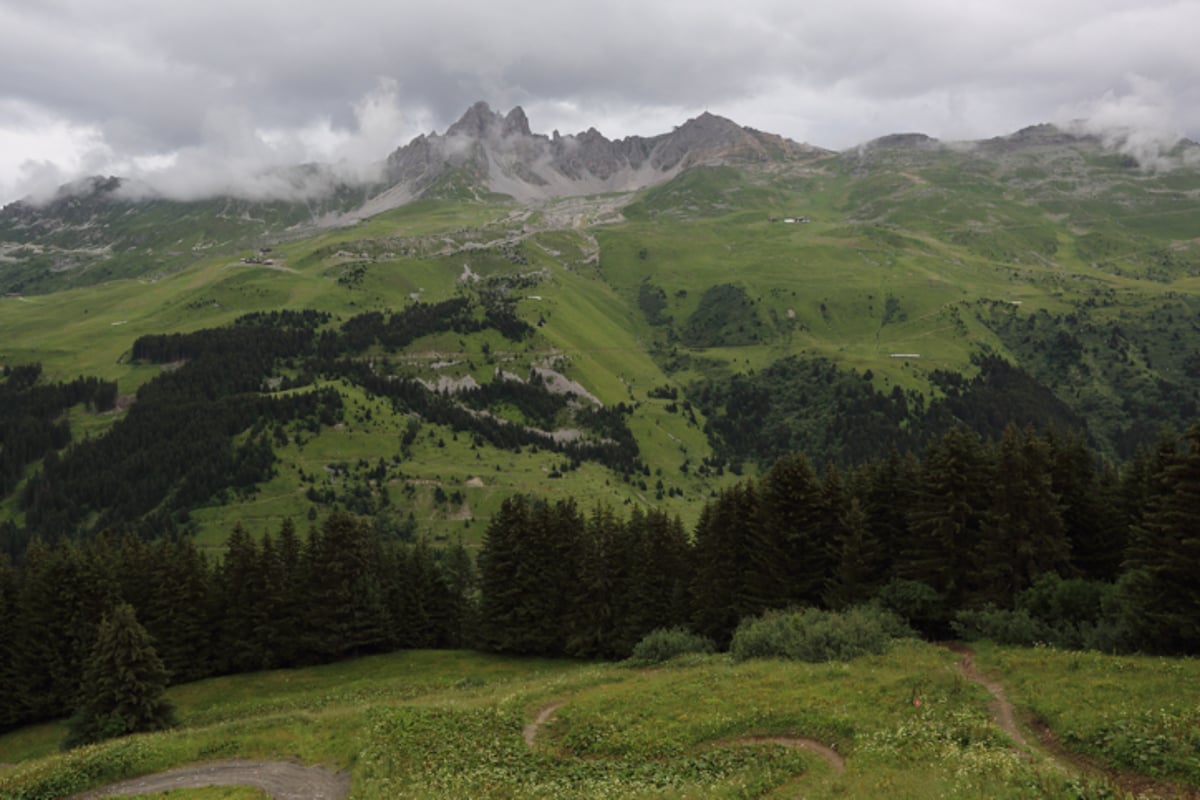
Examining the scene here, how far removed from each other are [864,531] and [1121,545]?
68.4 feet

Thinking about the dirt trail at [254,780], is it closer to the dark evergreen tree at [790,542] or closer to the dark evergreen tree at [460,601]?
the dark evergreen tree at [790,542]

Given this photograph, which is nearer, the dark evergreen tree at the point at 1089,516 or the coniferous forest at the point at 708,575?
the coniferous forest at the point at 708,575

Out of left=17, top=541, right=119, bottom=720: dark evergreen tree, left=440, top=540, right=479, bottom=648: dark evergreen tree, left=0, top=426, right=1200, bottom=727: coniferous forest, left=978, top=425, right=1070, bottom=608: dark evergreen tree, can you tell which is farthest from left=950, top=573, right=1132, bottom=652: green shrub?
left=17, top=541, right=119, bottom=720: dark evergreen tree

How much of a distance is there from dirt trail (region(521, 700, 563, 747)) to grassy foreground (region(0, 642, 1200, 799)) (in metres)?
0.54

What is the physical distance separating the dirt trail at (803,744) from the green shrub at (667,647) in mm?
22547

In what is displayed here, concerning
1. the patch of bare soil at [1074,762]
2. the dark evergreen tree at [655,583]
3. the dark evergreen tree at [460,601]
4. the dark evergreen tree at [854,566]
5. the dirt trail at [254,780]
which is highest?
the patch of bare soil at [1074,762]

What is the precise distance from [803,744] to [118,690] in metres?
51.2

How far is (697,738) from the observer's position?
30188 mm

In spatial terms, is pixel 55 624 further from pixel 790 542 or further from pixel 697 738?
pixel 790 542

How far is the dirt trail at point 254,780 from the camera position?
30.6 m

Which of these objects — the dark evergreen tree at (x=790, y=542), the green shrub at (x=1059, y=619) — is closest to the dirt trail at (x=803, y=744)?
the green shrub at (x=1059, y=619)

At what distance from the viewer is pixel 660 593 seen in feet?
239

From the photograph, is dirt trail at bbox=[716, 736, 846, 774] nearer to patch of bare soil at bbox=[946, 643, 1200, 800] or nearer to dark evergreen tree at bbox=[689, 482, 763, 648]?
patch of bare soil at bbox=[946, 643, 1200, 800]

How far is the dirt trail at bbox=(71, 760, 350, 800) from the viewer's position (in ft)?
100
